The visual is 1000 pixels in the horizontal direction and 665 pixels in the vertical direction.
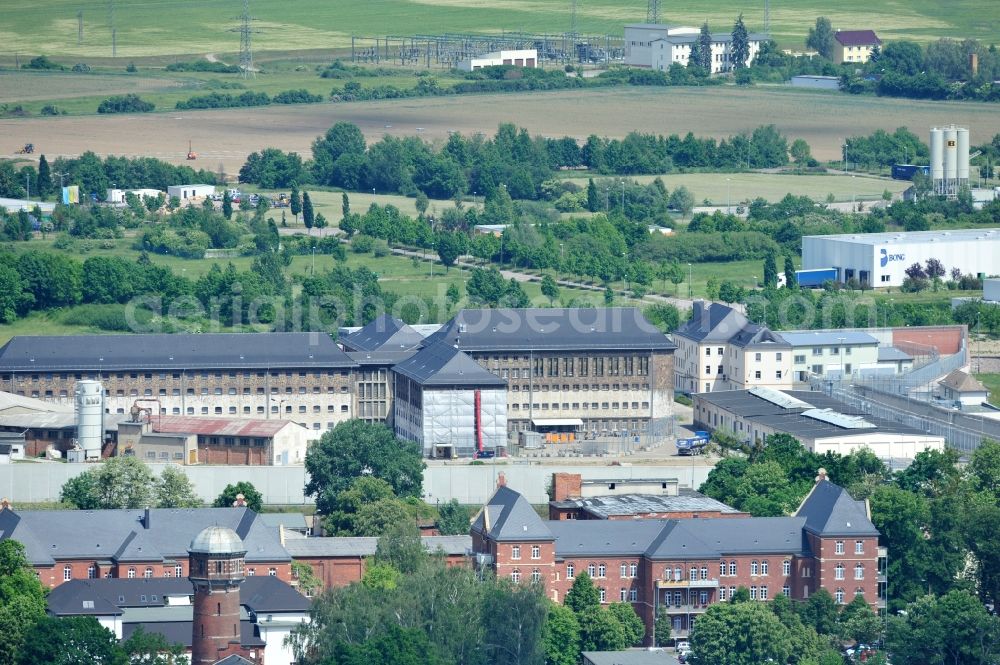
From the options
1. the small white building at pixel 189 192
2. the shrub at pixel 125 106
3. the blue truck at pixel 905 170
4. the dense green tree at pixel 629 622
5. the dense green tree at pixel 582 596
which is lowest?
the dense green tree at pixel 629 622

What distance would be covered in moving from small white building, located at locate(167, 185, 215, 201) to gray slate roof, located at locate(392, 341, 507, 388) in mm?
43879

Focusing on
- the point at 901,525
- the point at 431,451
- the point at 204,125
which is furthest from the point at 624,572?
the point at 204,125

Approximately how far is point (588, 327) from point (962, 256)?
26812 mm

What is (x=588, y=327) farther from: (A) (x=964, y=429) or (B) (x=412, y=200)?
(B) (x=412, y=200)

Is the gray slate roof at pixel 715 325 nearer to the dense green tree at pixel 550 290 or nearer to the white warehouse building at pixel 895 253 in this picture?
the dense green tree at pixel 550 290

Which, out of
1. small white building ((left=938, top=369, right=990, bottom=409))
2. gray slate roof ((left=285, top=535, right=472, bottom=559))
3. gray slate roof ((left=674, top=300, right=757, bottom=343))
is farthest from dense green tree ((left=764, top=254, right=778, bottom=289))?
gray slate roof ((left=285, top=535, right=472, bottom=559))

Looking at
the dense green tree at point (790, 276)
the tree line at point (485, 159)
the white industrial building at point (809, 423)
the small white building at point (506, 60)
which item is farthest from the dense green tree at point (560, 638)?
the small white building at point (506, 60)

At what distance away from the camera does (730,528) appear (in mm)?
64125

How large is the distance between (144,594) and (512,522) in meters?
8.78

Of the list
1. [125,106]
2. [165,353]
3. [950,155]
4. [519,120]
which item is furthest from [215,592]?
[125,106]

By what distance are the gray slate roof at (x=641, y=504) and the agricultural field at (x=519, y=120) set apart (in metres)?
68.7

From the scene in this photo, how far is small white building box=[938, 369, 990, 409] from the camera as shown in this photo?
275ft

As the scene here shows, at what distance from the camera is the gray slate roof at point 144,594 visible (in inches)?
2293

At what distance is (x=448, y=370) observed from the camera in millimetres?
79500
